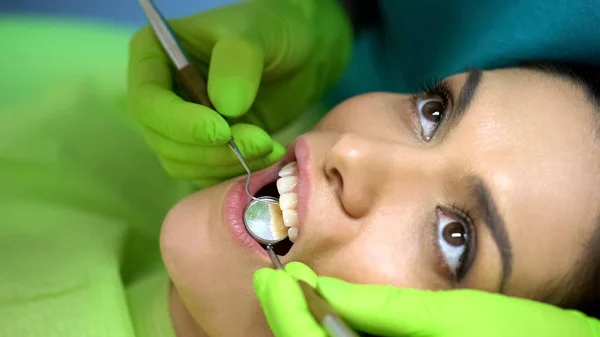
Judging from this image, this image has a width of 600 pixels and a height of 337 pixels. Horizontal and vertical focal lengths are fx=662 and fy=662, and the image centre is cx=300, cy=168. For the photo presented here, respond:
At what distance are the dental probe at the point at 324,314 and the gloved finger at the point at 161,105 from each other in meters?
0.31

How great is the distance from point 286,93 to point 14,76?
0.61m

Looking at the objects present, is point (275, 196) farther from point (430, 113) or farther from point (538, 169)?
point (538, 169)

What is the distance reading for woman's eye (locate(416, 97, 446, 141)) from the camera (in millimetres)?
919

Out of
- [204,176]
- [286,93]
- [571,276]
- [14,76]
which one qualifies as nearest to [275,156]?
[204,176]

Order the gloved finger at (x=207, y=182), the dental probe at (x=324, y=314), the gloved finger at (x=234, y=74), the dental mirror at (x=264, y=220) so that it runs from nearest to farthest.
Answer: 1. the dental probe at (x=324, y=314)
2. the dental mirror at (x=264, y=220)
3. the gloved finger at (x=234, y=74)
4. the gloved finger at (x=207, y=182)

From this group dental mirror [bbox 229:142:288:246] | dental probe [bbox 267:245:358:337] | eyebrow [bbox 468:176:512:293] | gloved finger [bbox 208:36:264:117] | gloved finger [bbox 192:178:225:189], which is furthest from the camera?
gloved finger [bbox 192:178:225:189]

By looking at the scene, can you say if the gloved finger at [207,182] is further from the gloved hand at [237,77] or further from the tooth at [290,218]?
the tooth at [290,218]

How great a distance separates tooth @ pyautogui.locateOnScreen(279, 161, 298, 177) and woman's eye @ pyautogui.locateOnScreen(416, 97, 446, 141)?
181 millimetres

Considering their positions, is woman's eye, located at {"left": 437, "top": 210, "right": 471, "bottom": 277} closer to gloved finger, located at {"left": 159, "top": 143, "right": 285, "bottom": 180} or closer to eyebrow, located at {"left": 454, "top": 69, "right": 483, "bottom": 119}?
eyebrow, located at {"left": 454, "top": 69, "right": 483, "bottom": 119}

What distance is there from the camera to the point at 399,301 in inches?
28.6

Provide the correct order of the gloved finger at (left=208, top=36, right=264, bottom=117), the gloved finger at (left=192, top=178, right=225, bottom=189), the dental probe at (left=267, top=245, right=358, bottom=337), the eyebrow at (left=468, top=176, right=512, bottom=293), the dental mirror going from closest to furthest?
the dental probe at (left=267, top=245, right=358, bottom=337), the eyebrow at (left=468, top=176, right=512, bottom=293), the dental mirror, the gloved finger at (left=208, top=36, right=264, bottom=117), the gloved finger at (left=192, top=178, right=225, bottom=189)

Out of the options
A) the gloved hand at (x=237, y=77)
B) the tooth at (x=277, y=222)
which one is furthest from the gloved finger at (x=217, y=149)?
the tooth at (x=277, y=222)

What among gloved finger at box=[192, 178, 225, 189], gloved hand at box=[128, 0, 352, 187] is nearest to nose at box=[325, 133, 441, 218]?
gloved hand at box=[128, 0, 352, 187]

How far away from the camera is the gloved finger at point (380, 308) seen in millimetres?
711
